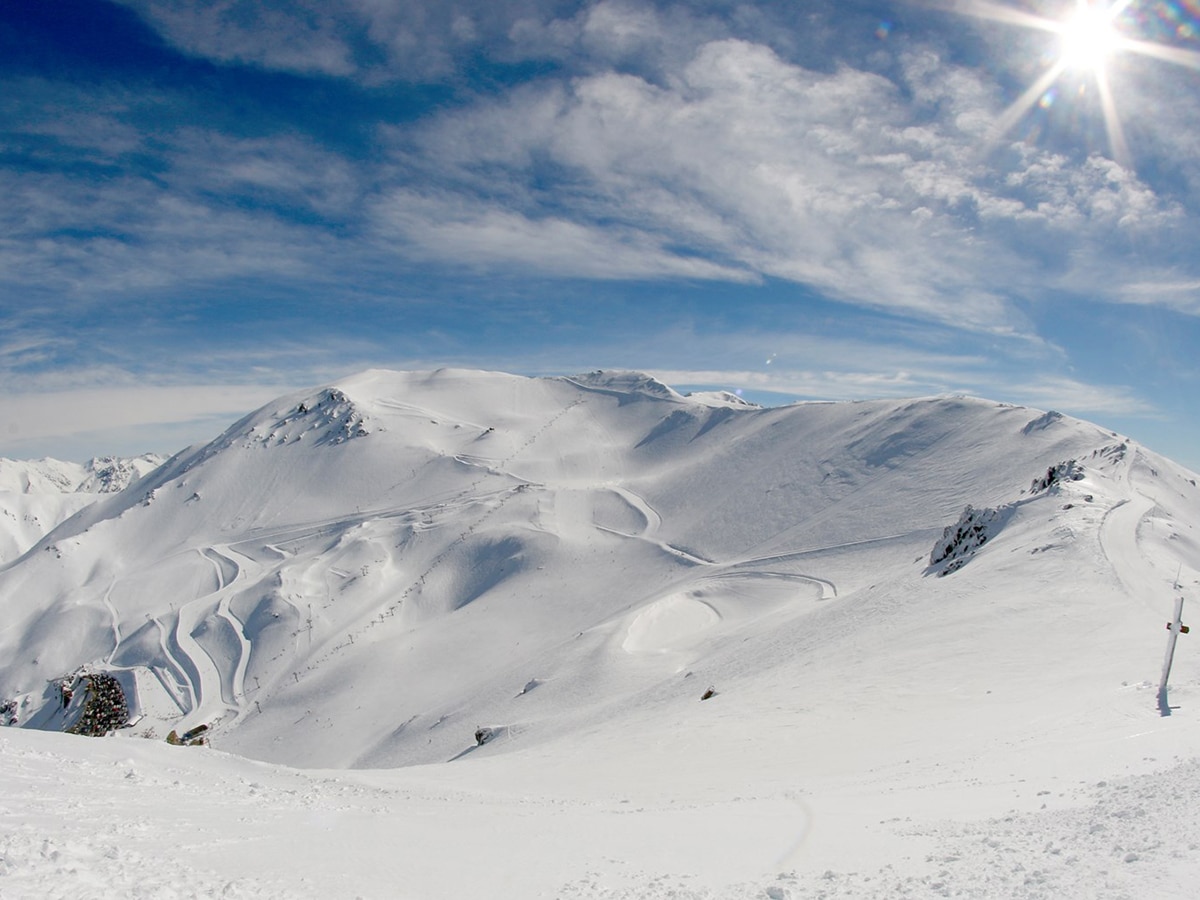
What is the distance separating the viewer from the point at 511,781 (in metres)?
17.1

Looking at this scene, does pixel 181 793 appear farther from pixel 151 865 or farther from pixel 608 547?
pixel 608 547

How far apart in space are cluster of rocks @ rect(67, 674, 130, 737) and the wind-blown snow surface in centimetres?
173

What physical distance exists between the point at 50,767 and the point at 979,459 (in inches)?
2468

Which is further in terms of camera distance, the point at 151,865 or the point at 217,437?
the point at 217,437

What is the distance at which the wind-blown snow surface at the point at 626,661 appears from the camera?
818 cm

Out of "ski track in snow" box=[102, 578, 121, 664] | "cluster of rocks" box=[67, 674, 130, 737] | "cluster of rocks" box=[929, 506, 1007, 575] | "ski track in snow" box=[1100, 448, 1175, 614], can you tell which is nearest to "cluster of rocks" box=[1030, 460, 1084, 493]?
"ski track in snow" box=[1100, 448, 1175, 614]

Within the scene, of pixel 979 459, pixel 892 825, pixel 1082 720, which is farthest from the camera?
pixel 979 459

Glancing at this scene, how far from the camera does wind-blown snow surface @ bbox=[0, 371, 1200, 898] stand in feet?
26.8

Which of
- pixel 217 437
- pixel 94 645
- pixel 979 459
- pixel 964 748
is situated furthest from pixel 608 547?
pixel 217 437

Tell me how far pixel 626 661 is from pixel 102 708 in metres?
37.2

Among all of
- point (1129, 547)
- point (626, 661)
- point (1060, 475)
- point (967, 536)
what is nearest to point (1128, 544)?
point (1129, 547)

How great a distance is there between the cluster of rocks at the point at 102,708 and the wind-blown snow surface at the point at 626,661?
1.73 metres

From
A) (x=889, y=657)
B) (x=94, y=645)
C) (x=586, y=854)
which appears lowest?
(x=94, y=645)

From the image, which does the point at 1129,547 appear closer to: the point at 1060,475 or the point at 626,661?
the point at 1060,475
